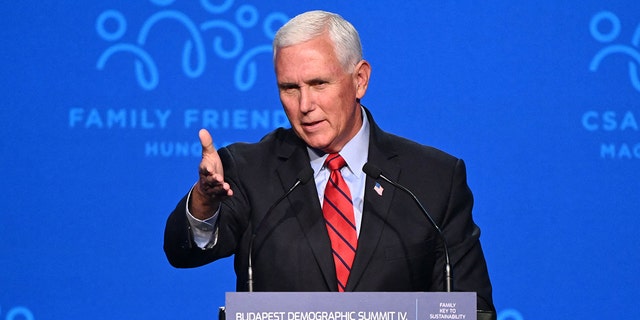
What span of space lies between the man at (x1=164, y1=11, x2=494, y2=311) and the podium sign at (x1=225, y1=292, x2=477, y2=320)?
0.48 metres

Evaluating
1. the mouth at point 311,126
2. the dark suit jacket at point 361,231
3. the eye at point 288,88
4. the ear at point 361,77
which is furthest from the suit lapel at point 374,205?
the eye at point 288,88

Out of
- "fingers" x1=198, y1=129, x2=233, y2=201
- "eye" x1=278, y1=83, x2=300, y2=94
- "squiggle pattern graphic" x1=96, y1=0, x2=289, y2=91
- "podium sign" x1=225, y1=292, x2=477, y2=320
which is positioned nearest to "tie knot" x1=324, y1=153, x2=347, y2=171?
"eye" x1=278, y1=83, x2=300, y2=94

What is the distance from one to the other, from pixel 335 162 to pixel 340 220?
0.17 meters

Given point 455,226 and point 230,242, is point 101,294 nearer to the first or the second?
point 230,242

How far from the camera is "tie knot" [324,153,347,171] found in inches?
106

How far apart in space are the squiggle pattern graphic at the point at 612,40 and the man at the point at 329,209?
1.16 meters

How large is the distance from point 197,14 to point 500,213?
133 centimetres

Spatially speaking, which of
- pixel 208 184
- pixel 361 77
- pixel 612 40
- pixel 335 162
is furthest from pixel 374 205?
pixel 612 40

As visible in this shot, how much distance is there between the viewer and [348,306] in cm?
199

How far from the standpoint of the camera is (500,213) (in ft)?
11.9

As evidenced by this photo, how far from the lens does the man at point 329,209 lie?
2549mm

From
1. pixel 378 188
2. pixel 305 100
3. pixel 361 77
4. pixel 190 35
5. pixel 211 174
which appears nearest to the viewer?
pixel 211 174

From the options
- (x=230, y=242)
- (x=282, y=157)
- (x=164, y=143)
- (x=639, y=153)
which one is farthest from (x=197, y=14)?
(x=639, y=153)

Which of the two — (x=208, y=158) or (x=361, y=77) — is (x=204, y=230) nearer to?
(x=208, y=158)
